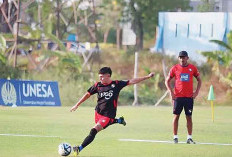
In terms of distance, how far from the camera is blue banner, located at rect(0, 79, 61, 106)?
3209cm

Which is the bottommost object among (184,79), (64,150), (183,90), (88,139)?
(64,150)

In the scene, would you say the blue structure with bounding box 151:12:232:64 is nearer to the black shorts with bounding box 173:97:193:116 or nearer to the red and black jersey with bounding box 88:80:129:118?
the black shorts with bounding box 173:97:193:116

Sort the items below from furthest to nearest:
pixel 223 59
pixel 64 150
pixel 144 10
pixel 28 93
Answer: pixel 144 10, pixel 223 59, pixel 28 93, pixel 64 150

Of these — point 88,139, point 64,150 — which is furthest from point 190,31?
point 64,150

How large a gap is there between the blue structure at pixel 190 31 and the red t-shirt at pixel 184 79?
3623cm

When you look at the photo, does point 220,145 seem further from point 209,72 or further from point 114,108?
point 209,72

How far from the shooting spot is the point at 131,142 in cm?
1822

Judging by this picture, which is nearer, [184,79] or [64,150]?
[64,150]

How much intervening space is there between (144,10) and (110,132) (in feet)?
179

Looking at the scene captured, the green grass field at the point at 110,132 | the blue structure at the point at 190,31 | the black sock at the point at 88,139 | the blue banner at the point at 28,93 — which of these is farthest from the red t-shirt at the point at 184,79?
the blue structure at the point at 190,31

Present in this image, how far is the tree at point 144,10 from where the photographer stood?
74312 millimetres

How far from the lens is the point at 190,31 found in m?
57.6

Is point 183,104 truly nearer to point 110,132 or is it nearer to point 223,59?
point 110,132

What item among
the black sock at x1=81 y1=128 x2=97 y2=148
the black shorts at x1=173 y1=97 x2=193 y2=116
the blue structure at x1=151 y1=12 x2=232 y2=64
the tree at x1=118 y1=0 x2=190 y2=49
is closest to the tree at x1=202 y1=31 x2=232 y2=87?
the blue structure at x1=151 y1=12 x2=232 y2=64
